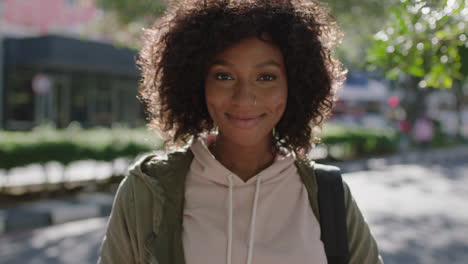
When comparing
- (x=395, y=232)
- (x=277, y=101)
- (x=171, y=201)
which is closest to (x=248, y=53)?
(x=277, y=101)

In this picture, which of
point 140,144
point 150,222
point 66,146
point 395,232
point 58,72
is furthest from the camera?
point 58,72

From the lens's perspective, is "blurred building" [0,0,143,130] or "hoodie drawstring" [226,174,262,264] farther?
"blurred building" [0,0,143,130]

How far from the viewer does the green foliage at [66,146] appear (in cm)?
684

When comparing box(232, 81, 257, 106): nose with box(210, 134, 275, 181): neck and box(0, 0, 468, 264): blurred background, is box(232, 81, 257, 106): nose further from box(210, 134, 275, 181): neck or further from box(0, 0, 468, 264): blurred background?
box(0, 0, 468, 264): blurred background

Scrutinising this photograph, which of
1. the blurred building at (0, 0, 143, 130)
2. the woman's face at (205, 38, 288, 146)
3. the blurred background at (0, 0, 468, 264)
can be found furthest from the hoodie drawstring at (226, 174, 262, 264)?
the blurred building at (0, 0, 143, 130)

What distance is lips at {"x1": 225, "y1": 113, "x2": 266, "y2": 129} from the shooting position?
1427 mm

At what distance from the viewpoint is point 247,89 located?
1401mm

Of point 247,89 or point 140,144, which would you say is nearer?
point 247,89

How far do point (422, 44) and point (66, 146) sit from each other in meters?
6.52

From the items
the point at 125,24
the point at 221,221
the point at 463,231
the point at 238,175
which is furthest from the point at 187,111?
the point at 125,24

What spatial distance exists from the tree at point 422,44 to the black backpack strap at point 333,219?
0.62 meters

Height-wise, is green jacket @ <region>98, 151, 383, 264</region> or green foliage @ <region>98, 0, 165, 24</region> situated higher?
green foliage @ <region>98, 0, 165, 24</region>

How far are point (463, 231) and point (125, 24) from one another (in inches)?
330

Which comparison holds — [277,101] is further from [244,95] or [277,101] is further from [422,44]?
[422,44]
